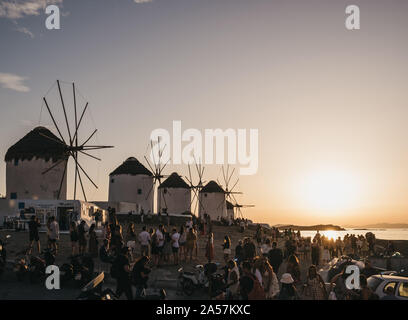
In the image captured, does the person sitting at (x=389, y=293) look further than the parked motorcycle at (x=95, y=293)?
Yes

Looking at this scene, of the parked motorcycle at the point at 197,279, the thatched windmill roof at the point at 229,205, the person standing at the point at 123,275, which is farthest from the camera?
the thatched windmill roof at the point at 229,205

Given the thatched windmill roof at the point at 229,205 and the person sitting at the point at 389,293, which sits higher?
the person sitting at the point at 389,293

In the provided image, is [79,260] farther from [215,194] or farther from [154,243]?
[215,194]

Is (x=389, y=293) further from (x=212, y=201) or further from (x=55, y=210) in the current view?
(x=212, y=201)

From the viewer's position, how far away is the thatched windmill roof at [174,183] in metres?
69.4

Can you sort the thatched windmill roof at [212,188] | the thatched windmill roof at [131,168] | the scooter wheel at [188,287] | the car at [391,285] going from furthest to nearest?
the thatched windmill roof at [212,188] < the thatched windmill roof at [131,168] < the scooter wheel at [188,287] < the car at [391,285]

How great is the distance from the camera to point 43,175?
4062 centimetres

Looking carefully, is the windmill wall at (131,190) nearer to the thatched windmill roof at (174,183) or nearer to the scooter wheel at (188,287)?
the thatched windmill roof at (174,183)

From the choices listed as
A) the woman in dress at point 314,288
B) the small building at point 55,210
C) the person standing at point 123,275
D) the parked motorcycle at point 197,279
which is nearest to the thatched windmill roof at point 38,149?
the small building at point 55,210
